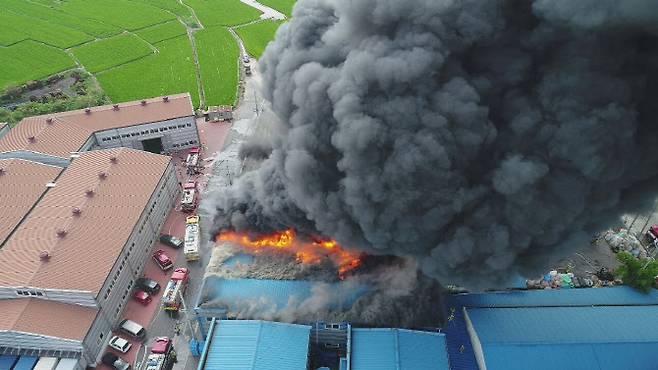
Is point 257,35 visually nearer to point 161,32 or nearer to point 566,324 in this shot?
point 161,32

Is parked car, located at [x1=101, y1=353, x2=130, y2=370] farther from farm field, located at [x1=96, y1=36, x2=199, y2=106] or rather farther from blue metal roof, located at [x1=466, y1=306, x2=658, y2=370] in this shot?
farm field, located at [x1=96, y1=36, x2=199, y2=106]

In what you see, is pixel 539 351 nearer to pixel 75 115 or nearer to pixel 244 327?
pixel 244 327

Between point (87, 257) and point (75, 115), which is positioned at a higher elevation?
point (75, 115)

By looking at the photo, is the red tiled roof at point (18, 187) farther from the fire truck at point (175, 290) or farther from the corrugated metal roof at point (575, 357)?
the corrugated metal roof at point (575, 357)

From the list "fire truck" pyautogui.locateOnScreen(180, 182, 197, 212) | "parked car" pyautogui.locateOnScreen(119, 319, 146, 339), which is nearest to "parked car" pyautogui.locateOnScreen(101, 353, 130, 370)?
"parked car" pyautogui.locateOnScreen(119, 319, 146, 339)

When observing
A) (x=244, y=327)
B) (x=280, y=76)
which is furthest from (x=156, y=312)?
(x=280, y=76)
